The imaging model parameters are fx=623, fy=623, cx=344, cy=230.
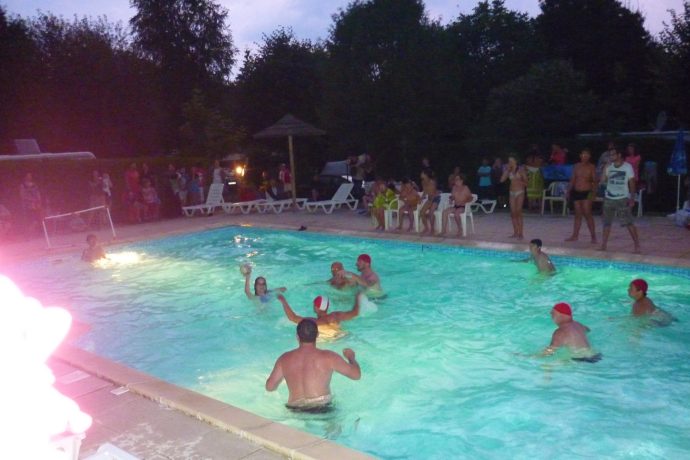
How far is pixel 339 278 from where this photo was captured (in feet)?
27.8

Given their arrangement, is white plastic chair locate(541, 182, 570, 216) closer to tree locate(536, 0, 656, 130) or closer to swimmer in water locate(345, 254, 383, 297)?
swimmer in water locate(345, 254, 383, 297)

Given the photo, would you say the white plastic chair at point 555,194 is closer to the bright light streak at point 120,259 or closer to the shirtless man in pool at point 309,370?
the bright light streak at point 120,259

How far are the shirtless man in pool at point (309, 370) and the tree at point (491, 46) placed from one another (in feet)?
74.2

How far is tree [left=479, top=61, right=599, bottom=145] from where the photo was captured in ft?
57.3

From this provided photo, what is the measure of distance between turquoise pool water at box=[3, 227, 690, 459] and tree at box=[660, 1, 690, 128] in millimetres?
7206

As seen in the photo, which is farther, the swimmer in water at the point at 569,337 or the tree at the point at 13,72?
the tree at the point at 13,72

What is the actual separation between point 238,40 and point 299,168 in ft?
47.4

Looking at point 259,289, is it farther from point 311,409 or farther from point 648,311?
point 648,311

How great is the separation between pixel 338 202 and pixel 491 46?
635 inches

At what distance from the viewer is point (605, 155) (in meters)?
12.2

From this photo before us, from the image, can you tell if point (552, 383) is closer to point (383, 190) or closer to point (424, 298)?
point (424, 298)

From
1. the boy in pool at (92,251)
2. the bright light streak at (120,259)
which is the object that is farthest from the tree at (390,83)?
the boy in pool at (92,251)

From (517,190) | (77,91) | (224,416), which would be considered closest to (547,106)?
(517,190)

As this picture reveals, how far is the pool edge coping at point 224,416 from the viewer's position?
3523mm
